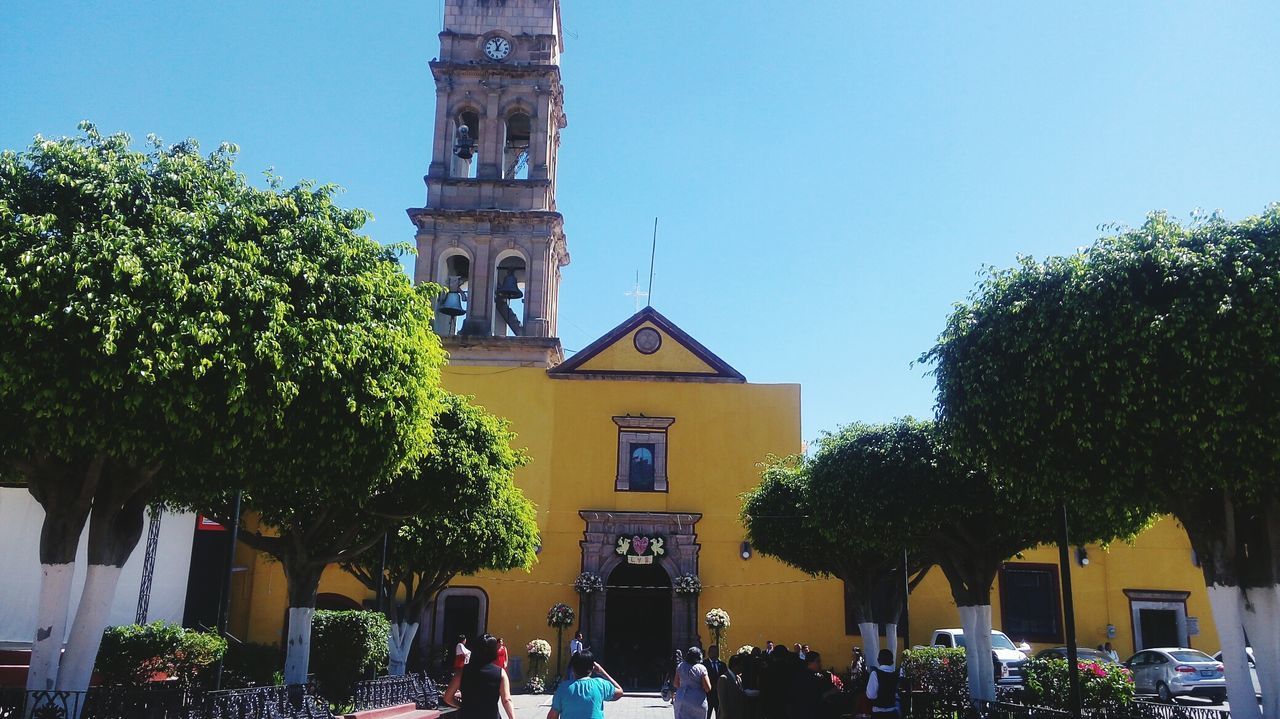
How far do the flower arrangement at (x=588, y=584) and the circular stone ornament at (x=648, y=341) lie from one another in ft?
23.5

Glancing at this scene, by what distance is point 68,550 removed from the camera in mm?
10938

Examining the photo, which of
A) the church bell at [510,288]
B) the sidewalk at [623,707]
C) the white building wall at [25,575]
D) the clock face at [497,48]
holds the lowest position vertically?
the sidewalk at [623,707]

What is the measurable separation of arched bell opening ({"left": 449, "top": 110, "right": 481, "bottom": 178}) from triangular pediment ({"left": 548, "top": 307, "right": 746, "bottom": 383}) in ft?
25.0

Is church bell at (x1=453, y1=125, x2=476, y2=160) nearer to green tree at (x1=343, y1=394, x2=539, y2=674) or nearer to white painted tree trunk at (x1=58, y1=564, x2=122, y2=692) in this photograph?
green tree at (x1=343, y1=394, x2=539, y2=674)

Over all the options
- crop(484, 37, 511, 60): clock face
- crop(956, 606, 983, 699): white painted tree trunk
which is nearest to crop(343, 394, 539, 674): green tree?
crop(956, 606, 983, 699): white painted tree trunk

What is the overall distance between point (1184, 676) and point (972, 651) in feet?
26.3

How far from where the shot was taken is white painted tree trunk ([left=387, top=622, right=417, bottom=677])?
21.2 meters

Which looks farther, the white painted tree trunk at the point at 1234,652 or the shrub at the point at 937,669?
the shrub at the point at 937,669

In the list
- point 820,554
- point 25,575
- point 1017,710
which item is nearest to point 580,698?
point 1017,710

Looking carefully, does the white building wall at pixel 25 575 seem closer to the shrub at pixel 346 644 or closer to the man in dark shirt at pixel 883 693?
the shrub at pixel 346 644

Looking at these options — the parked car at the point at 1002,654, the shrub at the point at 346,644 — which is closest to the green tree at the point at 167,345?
the shrub at the point at 346,644

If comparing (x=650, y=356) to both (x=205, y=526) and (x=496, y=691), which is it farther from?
(x=496, y=691)

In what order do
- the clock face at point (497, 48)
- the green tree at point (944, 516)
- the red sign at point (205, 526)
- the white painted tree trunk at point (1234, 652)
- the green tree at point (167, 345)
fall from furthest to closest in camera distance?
the clock face at point (497, 48)
the red sign at point (205, 526)
the green tree at point (944, 516)
the white painted tree trunk at point (1234, 652)
the green tree at point (167, 345)

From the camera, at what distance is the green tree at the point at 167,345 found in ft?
31.0
